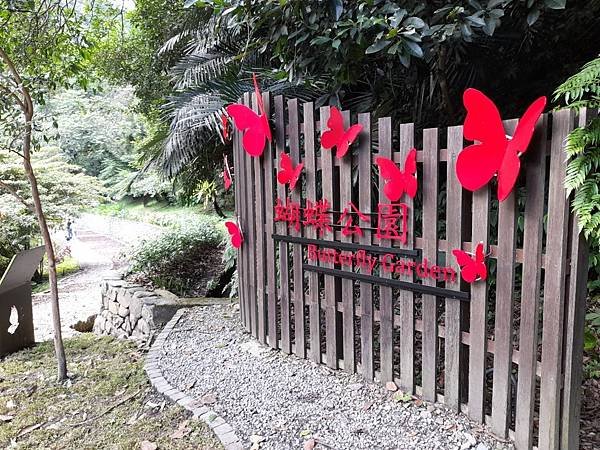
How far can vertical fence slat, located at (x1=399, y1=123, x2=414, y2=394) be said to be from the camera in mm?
2450

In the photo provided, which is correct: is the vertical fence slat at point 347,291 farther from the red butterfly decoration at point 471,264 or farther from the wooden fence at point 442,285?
the red butterfly decoration at point 471,264

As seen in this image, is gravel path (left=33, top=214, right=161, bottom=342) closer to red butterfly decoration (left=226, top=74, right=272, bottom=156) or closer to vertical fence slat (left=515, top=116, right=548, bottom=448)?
red butterfly decoration (left=226, top=74, right=272, bottom=156)

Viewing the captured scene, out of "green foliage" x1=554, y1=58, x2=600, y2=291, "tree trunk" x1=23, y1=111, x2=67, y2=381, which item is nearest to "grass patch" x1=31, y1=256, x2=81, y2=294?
"tree trunk" x1=23, y1=111, x2=67, y2=381

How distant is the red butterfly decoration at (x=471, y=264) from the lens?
7.06ft

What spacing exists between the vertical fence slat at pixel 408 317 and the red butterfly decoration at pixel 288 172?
2.66 ft

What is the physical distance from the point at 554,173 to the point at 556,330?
652 millimetres

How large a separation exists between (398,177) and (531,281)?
832 mm

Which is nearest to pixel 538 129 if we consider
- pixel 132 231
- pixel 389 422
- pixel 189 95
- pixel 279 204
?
pixel 389 422

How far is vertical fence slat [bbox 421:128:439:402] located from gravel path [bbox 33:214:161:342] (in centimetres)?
476

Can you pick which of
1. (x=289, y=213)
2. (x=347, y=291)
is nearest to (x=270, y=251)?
(x=289, y=213)

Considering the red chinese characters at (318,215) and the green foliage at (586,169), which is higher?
the green foliage at (586,169)

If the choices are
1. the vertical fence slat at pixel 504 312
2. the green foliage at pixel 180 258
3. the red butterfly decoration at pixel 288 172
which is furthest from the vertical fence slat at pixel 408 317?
the green foliage at pixel 180 258

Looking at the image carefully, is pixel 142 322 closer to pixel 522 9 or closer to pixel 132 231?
pixel 522 9

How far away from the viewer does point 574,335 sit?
6.23ft
